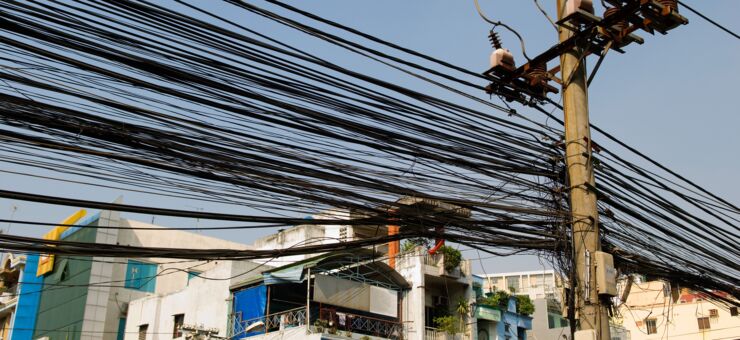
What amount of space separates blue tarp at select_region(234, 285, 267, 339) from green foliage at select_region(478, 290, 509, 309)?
9.55m

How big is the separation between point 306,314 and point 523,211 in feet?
54.1

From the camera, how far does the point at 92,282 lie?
3538 centimetres

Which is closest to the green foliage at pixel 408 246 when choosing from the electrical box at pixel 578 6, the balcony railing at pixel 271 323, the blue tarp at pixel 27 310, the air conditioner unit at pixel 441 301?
the air conditioner unit at pixel 441 301

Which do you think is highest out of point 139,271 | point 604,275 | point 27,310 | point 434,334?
point 139,271

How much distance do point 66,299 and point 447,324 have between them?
63.0ft

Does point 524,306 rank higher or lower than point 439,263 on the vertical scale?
lower

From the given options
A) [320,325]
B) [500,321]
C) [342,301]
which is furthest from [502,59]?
[500,321]

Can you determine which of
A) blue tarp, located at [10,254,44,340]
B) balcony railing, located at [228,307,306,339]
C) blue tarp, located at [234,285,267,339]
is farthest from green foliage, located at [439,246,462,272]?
blue tarp, located at [10,254,44,340]

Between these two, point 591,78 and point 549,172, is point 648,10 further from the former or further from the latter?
point 549,172

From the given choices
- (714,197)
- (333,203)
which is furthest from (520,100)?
(714,197)

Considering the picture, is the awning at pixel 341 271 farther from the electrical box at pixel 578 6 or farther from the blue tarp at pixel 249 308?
the electrical box at pixel 578 6

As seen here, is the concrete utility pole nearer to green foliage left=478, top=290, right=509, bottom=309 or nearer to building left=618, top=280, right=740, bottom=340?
green foliage left=478, top=290, right=509, bottom=309

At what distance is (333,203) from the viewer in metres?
8.88

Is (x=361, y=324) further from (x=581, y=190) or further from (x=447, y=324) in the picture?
(x=581, y=190)
